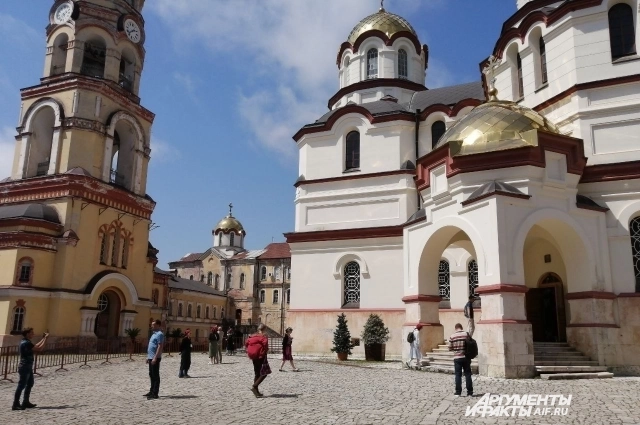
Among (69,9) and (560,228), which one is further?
(69,9)

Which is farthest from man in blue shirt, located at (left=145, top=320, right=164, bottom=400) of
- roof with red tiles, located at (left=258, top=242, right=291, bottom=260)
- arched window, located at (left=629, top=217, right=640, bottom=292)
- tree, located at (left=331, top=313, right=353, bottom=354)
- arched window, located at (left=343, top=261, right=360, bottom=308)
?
roof with red tiles, located at (left=258, top=242, right=291, bottom=260)

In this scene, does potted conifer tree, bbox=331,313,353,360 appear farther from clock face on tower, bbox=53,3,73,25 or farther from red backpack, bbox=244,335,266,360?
clock face on tower, bbox=53,3,73,25

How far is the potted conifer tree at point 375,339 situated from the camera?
18.9 metres

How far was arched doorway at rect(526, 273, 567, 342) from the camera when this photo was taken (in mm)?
16406

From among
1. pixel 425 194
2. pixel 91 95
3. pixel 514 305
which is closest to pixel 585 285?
pixel 514 305

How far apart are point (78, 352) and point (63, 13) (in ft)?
57.8

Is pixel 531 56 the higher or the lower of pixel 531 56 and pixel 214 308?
the higher

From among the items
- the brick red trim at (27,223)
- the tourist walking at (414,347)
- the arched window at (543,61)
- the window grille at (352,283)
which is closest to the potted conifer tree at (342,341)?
the window grille at (352,283)

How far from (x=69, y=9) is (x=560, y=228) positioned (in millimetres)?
26326

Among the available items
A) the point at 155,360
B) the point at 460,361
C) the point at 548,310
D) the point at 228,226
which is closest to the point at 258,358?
the point at 155,360

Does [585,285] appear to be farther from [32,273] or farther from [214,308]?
[214,308]

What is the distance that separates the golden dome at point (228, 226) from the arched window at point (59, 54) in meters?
37.0

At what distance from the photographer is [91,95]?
27.3 metres

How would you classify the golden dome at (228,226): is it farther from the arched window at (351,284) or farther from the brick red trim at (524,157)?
the brick red trim at (524,157)
